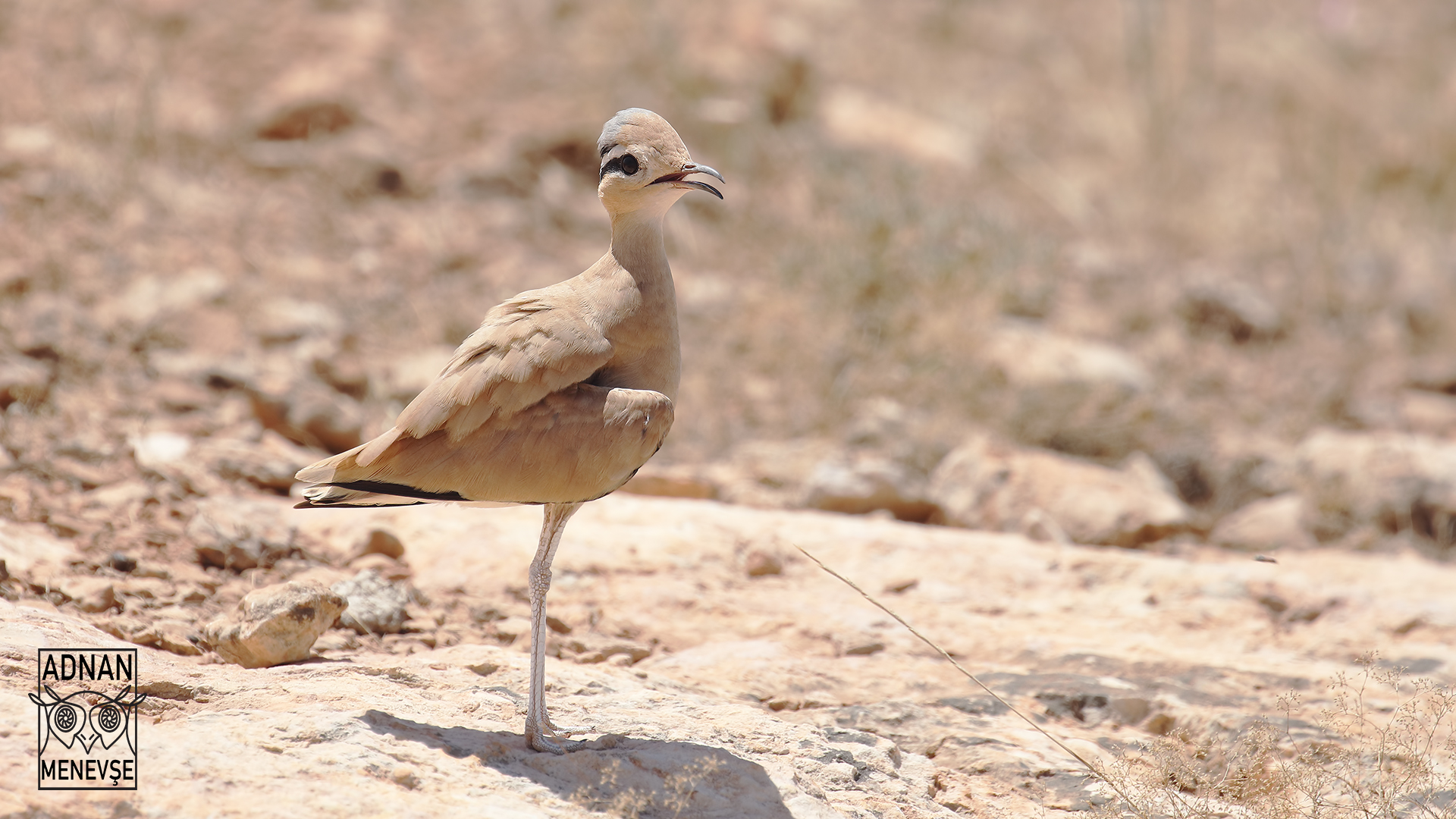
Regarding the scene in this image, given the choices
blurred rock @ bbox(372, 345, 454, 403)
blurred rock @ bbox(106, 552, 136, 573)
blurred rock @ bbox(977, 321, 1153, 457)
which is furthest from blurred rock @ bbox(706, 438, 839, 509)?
blurred rock @ bbox(106, 552, 136, 573)

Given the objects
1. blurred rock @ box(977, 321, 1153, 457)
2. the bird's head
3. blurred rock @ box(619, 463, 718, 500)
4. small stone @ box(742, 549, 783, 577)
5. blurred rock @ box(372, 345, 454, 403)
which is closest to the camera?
the bird's head

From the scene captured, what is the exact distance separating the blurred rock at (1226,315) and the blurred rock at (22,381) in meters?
7.32

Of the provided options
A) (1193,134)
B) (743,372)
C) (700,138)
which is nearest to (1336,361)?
(1193,134)

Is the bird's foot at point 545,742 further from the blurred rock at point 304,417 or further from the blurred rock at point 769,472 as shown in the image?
the blurred rock at point 304,417

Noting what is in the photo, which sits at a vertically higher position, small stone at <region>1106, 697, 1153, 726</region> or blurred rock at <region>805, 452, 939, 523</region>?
blurred rock at <region>805, 452, 939, 523</region>

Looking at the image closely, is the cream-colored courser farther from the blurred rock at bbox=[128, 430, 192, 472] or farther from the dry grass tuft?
the blurred rock at bbox=[128, 430, 192, 472]

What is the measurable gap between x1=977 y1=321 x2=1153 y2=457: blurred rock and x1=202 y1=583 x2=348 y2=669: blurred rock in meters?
4.40

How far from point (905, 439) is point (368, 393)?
2929 mm

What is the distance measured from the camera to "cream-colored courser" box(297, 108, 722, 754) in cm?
336

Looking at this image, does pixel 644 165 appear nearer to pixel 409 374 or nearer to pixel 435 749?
pixel 435 749

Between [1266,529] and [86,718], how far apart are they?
5364 mm

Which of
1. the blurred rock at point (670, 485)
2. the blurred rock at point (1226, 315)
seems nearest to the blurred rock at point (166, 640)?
the blurred rock at point (670, 485)

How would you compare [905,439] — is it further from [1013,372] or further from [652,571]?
[652,571]

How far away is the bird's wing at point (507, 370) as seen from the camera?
3.38m
